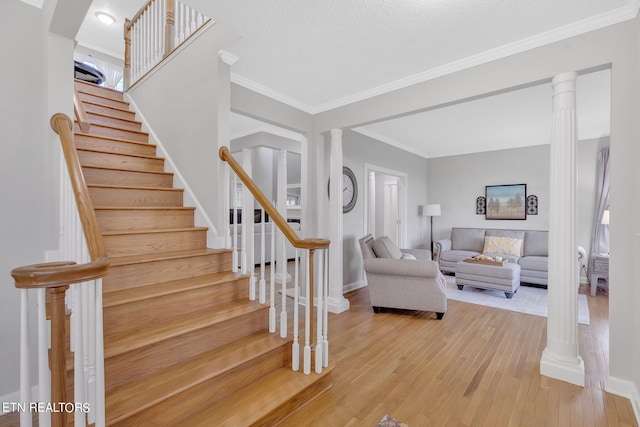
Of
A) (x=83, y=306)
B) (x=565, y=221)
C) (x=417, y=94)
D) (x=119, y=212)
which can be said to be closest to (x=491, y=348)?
(x=565, y=221)

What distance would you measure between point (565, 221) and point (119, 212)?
138 inches

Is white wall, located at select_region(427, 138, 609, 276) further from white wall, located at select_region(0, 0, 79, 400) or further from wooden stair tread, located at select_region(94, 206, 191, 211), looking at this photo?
white wall, located at select_region(0, 0, 79, 400)

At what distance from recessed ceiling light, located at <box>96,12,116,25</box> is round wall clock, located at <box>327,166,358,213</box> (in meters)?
3.90

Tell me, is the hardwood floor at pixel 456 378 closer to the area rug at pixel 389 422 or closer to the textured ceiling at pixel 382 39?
the area rug at pixel 389 422

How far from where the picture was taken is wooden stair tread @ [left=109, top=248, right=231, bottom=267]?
6.72 feet

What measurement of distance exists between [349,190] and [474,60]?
2450 mm

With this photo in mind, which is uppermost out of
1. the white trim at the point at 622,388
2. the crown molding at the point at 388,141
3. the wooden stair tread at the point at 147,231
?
the crown molding at the point at 388,141

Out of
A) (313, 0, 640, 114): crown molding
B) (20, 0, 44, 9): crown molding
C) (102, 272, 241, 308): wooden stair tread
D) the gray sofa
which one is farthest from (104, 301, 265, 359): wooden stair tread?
the gray sofa

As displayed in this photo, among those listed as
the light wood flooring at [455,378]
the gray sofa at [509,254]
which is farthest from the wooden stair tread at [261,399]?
the gray sofa at [509,254]

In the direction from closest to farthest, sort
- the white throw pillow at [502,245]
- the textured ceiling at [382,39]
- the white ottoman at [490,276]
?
the textured ceiling at [382,39] < the white ottoman at [490,276] < the white throw pillow at [502,245]

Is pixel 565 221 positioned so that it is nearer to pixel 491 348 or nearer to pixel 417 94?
pixel 491 348

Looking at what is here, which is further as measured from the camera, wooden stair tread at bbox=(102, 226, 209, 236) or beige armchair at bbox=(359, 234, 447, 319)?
beige armchair at bbox=(359, 234, 447, 319)

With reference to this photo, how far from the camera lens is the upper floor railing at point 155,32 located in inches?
116

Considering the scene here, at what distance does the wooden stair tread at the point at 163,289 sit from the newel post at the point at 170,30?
2.45 meters
